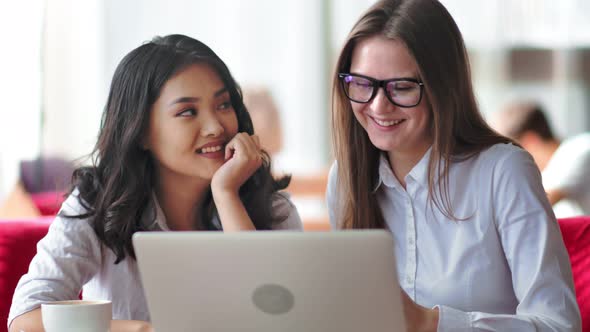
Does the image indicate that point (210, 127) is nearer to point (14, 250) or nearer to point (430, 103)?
point (430, 103)

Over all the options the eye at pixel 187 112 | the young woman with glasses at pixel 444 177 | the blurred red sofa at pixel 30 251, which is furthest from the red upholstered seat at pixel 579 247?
the eye at pixel 187 112

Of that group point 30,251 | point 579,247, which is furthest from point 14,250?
point 579,247

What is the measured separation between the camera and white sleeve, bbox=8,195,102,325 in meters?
1.78

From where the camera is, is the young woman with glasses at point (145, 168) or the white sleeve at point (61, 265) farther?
the young woman with glasses at point (145, 168)

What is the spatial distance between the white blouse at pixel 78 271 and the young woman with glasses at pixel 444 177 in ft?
1.68

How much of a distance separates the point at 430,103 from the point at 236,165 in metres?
0.43

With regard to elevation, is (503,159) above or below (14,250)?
above

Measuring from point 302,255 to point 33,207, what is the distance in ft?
7.18

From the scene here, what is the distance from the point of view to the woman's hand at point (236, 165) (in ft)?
6.21

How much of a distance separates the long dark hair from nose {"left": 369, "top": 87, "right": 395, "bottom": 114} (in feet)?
1.25

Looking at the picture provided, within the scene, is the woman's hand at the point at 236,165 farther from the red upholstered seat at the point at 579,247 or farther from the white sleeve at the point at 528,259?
the red upholstered seat at the point at 579,247

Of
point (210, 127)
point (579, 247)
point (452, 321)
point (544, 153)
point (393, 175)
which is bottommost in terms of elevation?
point (544, 153)

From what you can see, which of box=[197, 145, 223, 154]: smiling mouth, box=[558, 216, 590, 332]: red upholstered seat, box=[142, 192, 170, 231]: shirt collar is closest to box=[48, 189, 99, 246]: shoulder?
box=[142, 192, 170, 231]: shirt collar

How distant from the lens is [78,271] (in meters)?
1.89
